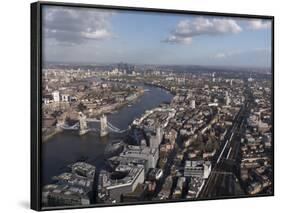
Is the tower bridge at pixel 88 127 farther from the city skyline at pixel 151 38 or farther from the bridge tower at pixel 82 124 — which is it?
the city skyline at pixel 151 38

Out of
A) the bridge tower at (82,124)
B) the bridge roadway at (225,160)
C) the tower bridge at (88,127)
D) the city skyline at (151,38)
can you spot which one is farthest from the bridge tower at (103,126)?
the bridge roadway at (225,160)

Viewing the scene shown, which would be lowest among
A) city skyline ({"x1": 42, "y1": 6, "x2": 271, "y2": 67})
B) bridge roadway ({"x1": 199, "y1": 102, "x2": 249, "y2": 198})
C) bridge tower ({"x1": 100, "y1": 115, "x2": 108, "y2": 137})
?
bridge roadway ({"x1": 199, "y1": 102, "x2": 249, "y2": 198})

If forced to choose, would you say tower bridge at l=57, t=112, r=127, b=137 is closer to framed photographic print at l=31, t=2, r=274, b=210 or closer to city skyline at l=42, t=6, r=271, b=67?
framed photographic print at l=31, t=2, r=274, b=210

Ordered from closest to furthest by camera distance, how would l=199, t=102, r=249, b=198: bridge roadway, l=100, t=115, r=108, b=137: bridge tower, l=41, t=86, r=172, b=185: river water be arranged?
l=41, t=86, r=172, b=185: river water, l=100, t=115, r=108, b=137: bridge tower, l=199, t=102, r=249, b=198: bridge roadway

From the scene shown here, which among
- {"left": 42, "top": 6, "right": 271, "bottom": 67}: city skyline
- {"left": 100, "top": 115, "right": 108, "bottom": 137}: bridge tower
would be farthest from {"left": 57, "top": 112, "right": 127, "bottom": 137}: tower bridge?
{"left": 42, "top": 6, "right": 271, "bottom": 67}: city skyline

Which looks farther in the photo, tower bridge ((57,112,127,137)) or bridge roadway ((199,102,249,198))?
bridge roadway ((199,102,249,198))

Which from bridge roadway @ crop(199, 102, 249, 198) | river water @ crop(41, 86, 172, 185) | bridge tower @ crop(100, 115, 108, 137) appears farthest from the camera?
bridge roadway @ crop(199, 102, 249, 198)

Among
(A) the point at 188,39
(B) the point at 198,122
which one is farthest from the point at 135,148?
(A) the point at 188,39

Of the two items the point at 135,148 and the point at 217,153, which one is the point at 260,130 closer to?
the point at 217,153
